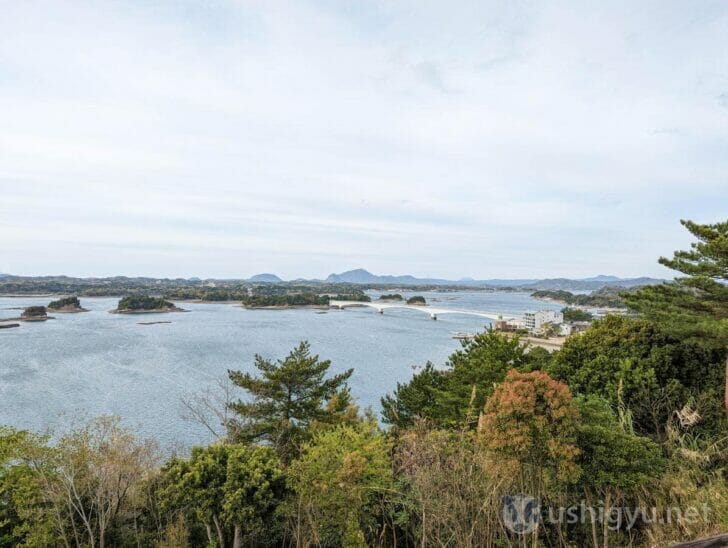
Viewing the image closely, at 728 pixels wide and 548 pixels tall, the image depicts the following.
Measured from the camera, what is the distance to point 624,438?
5.61 m

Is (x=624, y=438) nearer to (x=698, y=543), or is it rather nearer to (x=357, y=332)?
(x=698, y=543)

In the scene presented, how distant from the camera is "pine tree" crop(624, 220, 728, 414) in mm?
7840

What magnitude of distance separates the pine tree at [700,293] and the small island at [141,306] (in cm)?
6701

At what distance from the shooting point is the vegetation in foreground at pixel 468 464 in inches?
199

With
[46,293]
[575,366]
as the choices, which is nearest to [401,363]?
[575,366]

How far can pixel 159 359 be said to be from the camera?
28.9 m

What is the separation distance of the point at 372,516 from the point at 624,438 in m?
4.21

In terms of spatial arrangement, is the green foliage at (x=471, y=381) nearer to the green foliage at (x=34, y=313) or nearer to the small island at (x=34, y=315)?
the small island at (x=34, y=315)

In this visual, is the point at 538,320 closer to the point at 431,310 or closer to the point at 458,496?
the point at 431,310

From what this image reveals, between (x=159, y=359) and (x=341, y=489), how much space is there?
1053 inches

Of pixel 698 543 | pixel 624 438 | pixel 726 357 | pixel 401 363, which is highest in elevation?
pixel 698 543

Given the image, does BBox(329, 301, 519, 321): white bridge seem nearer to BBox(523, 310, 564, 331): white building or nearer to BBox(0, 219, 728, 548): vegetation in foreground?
BBox(523, 310, 564, 331): white building

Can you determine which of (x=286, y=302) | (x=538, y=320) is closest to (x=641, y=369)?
(x=538, y=320)

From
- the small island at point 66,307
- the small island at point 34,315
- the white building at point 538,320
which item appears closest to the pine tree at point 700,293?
the white building at point 538,320
